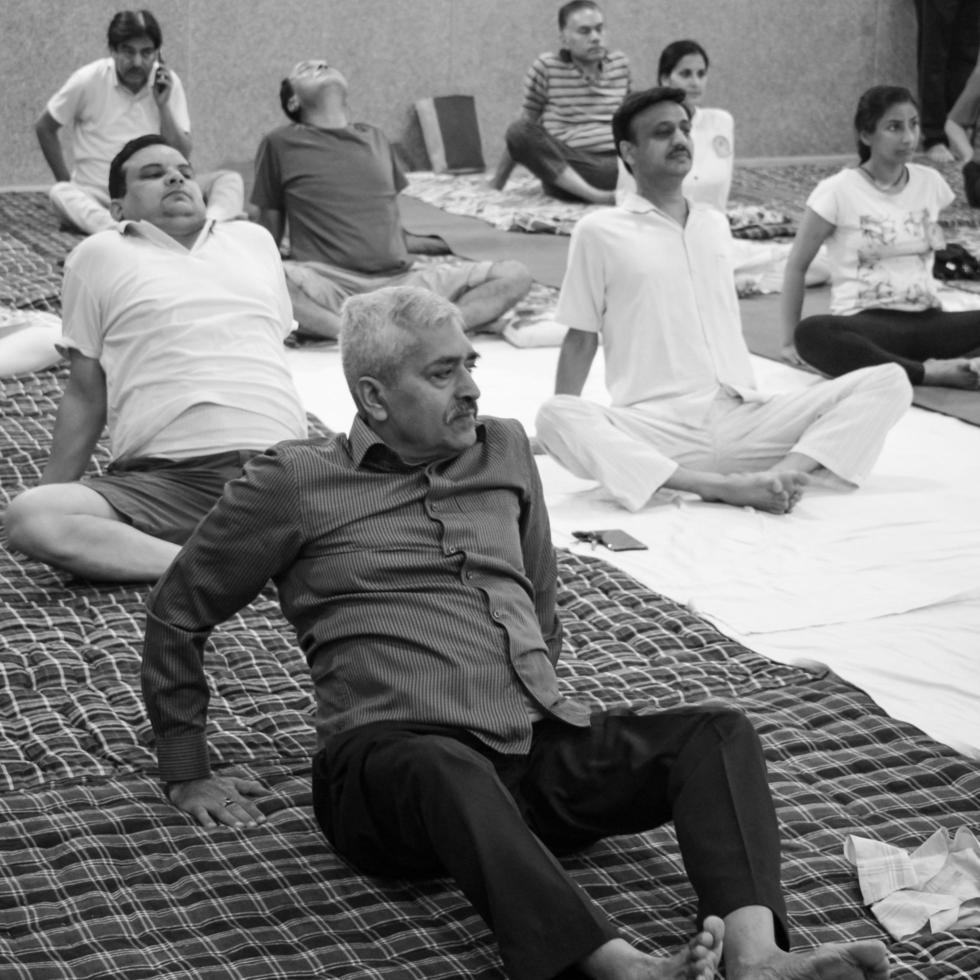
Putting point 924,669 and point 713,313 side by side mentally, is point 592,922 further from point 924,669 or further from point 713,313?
point 713,313

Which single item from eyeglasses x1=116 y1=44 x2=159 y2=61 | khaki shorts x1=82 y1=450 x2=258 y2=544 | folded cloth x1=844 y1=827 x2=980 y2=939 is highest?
eyeglasses x1=116 y1=44 x2=159 y2=61

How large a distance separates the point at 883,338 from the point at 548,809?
3.01 meters

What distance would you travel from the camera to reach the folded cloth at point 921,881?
6.92 ft

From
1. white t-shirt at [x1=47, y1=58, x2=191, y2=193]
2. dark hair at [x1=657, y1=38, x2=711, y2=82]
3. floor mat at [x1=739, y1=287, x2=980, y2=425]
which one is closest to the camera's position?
floor mat at [x1=739, y1=287, x2=980, y2=425]

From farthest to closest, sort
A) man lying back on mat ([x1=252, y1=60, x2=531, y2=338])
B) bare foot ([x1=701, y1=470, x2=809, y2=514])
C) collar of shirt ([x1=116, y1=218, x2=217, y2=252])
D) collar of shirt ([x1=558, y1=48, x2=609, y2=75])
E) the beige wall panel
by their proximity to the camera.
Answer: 1. the beige wall panel
2. collar of shirt ([x1=558, y1=48, x2=609, y2=75])
3. man lying back on mat ([x1=252, y1=60, x2=531, y2=338])
4. bare foot ([x1=701, y1=470, x2=809, y2=514])
5. collar of shirt ([x1=116, y1=218, x2=217, y2=252])

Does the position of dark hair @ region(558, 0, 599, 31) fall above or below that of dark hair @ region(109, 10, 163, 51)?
below

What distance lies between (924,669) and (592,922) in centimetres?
136

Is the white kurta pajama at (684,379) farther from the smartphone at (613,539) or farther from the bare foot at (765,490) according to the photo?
the smartphone at (613,539)

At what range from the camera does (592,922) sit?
71.1 inches

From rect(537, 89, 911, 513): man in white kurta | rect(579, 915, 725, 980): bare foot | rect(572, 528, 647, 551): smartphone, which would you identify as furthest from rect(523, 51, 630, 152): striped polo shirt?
rect(579, 915, 725, 980): bare foot

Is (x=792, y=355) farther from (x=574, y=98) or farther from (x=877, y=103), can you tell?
(x=574, y=98)

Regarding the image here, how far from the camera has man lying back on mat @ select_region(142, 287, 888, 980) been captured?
2.03 m

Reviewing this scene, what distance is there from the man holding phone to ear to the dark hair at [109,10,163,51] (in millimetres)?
16

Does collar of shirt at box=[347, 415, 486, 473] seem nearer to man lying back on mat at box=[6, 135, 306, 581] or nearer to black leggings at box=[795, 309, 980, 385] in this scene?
man lying back on mat at box=[6, 135, 306, 581]
